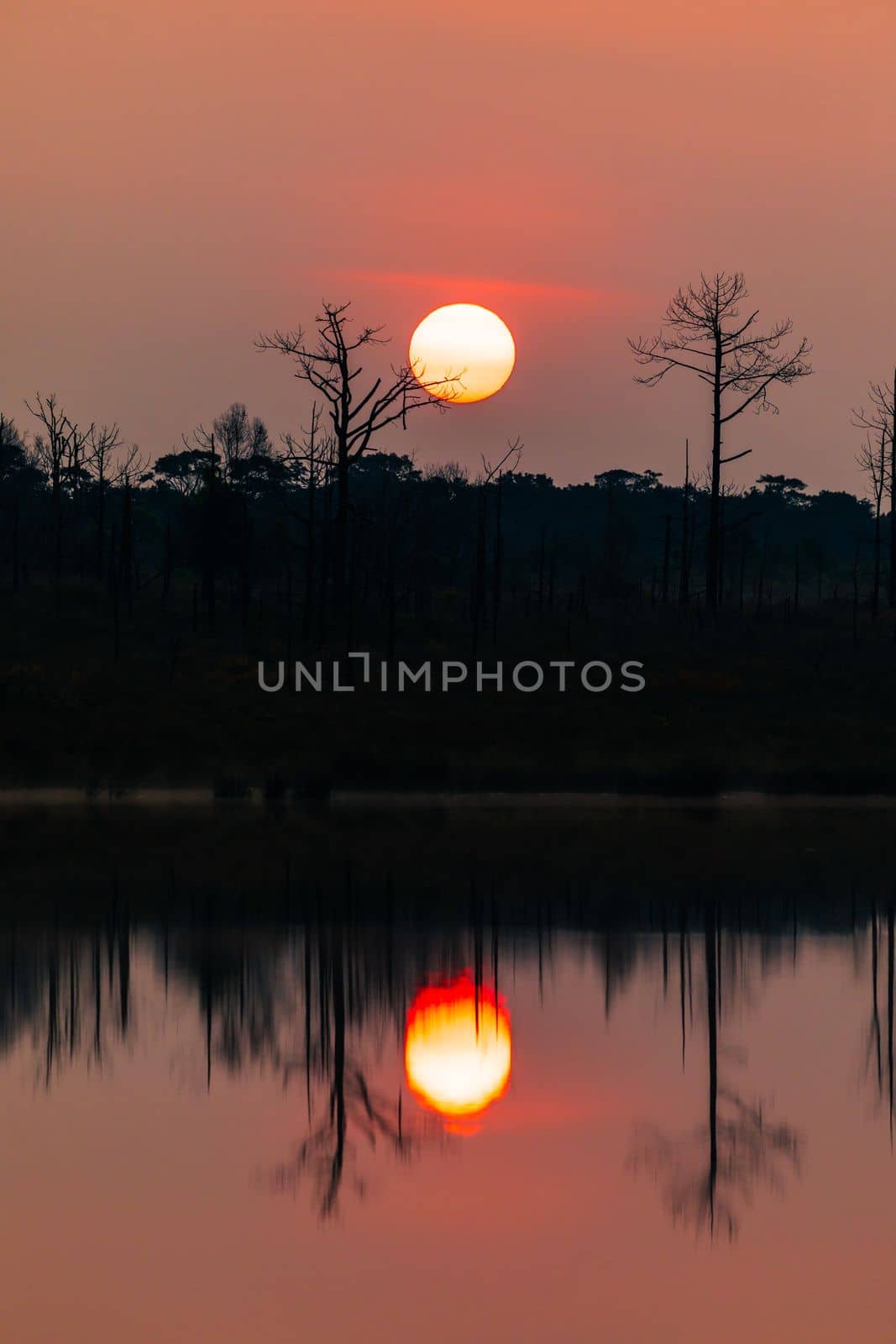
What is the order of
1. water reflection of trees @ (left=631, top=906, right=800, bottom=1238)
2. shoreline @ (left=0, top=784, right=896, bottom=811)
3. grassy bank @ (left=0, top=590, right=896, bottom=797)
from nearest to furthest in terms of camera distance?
1. water reflection of trees @ (left=631, top=906, right=800, bottom=1238)
2. shoreline @ (left=0, top=784, right=896, bottom=811)
3. grassy bank @ (left=0, top=590, right=896, bottom=797)

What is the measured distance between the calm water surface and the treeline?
40066mm

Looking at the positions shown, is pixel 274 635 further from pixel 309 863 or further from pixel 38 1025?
pixel 38 1025

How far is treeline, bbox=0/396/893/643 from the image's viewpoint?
227 feet

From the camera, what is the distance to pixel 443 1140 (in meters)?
11.2

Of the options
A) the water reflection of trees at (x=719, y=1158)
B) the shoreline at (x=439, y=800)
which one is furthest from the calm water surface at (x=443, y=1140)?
the shoreline at (x=439, y=800)

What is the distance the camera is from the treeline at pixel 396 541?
227ft

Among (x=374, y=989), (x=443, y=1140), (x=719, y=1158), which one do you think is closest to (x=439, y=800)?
(x=374, y=989)

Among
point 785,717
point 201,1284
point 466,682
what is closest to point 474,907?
point 201,1284

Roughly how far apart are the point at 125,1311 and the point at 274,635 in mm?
54246

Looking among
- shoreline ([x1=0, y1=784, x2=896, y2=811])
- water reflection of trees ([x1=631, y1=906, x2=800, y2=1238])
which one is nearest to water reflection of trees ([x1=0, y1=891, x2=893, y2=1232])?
water reflection of trees ([x1=631, y1=906, x2=800, y2=1238])

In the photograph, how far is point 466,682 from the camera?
52625mm

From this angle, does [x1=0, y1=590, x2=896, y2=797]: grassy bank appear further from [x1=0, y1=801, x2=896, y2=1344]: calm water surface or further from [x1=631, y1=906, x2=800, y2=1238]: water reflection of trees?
[x1=631, y1=906, x2=800, y2=1238]: water reflection of trees

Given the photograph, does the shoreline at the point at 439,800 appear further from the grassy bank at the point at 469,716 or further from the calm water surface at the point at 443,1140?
the calm water surface at the point at 443,1140

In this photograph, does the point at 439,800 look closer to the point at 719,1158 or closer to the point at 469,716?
the point at 469,716
